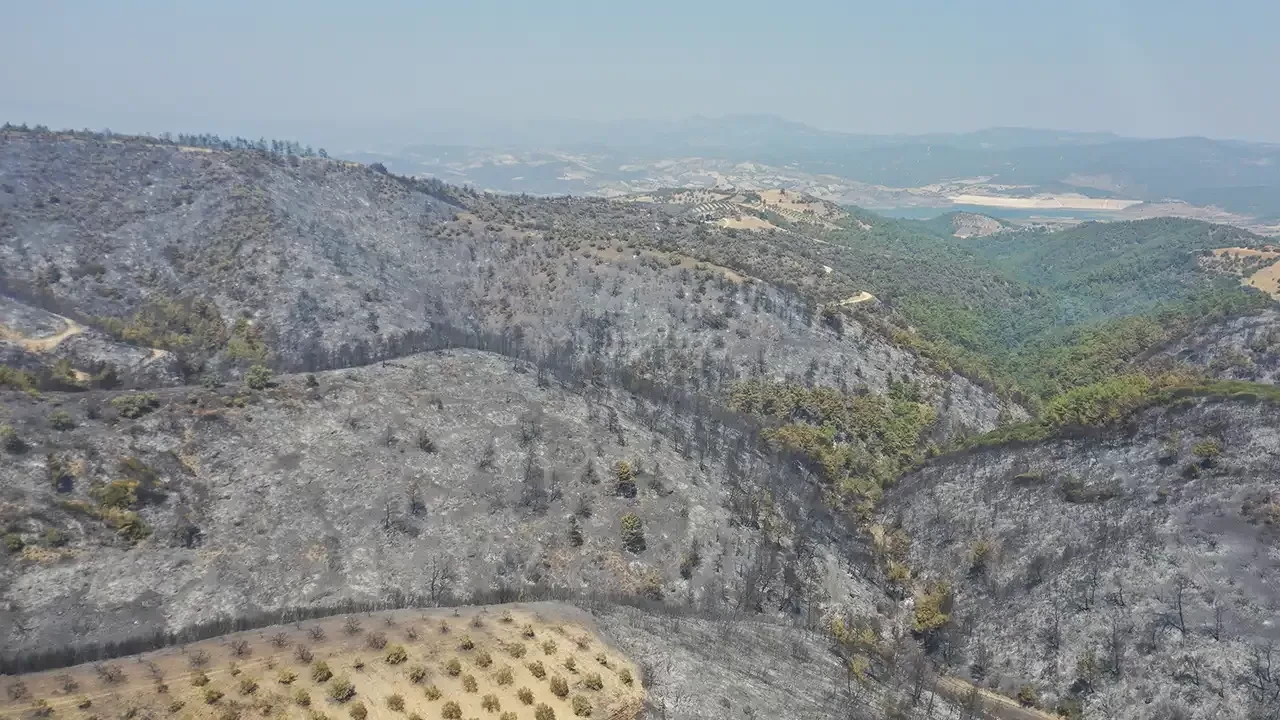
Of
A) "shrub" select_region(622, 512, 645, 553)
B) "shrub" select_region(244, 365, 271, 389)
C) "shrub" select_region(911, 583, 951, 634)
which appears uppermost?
"shrub" select_region(244, 365, 271, 389)

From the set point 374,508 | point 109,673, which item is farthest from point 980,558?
point 109,673

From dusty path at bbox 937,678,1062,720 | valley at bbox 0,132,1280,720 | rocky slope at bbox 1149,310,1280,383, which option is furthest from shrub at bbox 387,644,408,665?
rocky slope at bbox 1149,310,1280,383

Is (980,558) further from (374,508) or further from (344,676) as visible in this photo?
(344,676)

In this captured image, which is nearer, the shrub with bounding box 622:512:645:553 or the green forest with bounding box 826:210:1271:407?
the shrub with bounding box 622:512:645:553

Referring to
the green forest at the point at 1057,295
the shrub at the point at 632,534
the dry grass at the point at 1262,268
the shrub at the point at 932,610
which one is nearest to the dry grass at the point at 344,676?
the shrub at the point at 632,534

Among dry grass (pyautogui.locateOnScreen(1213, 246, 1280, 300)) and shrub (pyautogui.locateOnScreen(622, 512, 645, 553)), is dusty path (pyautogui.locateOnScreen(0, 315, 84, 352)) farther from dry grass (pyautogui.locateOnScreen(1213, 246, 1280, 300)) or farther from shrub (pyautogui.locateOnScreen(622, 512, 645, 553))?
dry grass (pyautogui.locateOnScreen(1213, 246, 1280, 300))

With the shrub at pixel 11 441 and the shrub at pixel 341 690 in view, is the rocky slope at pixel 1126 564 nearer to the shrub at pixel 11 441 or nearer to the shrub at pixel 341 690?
the shrub at pixel 341 690
